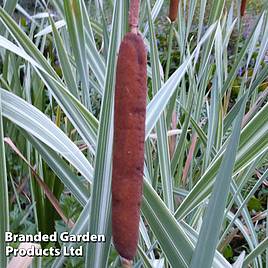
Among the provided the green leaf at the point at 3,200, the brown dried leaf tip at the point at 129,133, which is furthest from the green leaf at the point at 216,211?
the green leaf at the point at 3,200

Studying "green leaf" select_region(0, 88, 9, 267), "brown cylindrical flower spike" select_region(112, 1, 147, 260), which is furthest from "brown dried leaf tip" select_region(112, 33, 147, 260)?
"green leaf" select_region(0, 88, 9, 267)

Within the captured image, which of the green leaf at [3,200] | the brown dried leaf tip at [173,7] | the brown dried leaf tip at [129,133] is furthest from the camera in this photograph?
the brown dried leaf tip at [173,7]

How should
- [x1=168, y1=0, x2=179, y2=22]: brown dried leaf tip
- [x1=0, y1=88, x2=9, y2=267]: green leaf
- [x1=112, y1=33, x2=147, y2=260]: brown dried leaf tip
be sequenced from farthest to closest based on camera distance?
1. [x1=168, y1=0, x2=179, y2=22]: brown dried leaf tip
2. [x1=0, y1=88, x2=9, y2=267]: green leaf
3. [x1=112, y1=33, x2=147, y2=260]: brown dried leaf tip

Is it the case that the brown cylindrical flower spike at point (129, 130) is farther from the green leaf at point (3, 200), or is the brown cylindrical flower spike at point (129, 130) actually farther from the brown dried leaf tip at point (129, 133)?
the green leaf at point (3, 200)

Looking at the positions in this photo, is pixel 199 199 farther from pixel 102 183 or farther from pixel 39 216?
pixel 39 216

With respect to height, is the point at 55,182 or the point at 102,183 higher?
the point at 55,182

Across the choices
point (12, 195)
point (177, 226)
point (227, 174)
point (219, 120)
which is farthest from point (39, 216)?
point (227, 174)

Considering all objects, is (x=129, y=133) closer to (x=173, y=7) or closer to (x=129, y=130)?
Result: (x=129, y=130)

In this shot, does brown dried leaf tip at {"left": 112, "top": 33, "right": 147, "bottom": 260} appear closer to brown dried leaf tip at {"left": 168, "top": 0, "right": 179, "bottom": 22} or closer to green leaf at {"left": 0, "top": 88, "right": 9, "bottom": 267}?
green leaf at {"left": 0, "top": 88, "right": 9, "bottom": 267}
